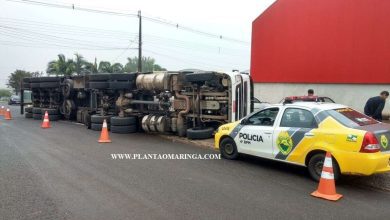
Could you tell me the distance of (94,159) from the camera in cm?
860

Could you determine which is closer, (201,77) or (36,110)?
(201,77)

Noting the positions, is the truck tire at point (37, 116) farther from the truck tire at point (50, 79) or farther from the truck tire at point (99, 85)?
the truck tire at point (99, 85)

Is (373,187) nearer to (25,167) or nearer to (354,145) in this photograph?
(354,145)

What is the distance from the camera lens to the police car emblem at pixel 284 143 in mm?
7039

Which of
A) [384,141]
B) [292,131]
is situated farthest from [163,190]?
[384,141]

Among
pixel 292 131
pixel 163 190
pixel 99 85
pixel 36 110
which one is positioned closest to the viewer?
pixel 163 190

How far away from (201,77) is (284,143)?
4915 mm

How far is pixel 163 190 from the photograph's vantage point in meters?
6.01

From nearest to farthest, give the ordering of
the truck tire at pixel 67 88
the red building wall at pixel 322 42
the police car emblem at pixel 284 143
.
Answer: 1. the police car emblem at pixel 284 143
2. the red building wall at pixel 322 42
3. the truck tire at pixel 67 88

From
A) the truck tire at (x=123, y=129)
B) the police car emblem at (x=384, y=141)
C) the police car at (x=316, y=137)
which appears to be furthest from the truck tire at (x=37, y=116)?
the police car emblem at (x=384, y=141)

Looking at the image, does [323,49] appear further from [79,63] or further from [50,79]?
[79,63]

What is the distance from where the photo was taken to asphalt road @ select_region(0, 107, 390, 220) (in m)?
4.98

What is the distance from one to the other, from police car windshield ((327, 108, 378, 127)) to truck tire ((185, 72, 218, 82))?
5.03 meters

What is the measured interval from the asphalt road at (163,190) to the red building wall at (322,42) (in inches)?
435
